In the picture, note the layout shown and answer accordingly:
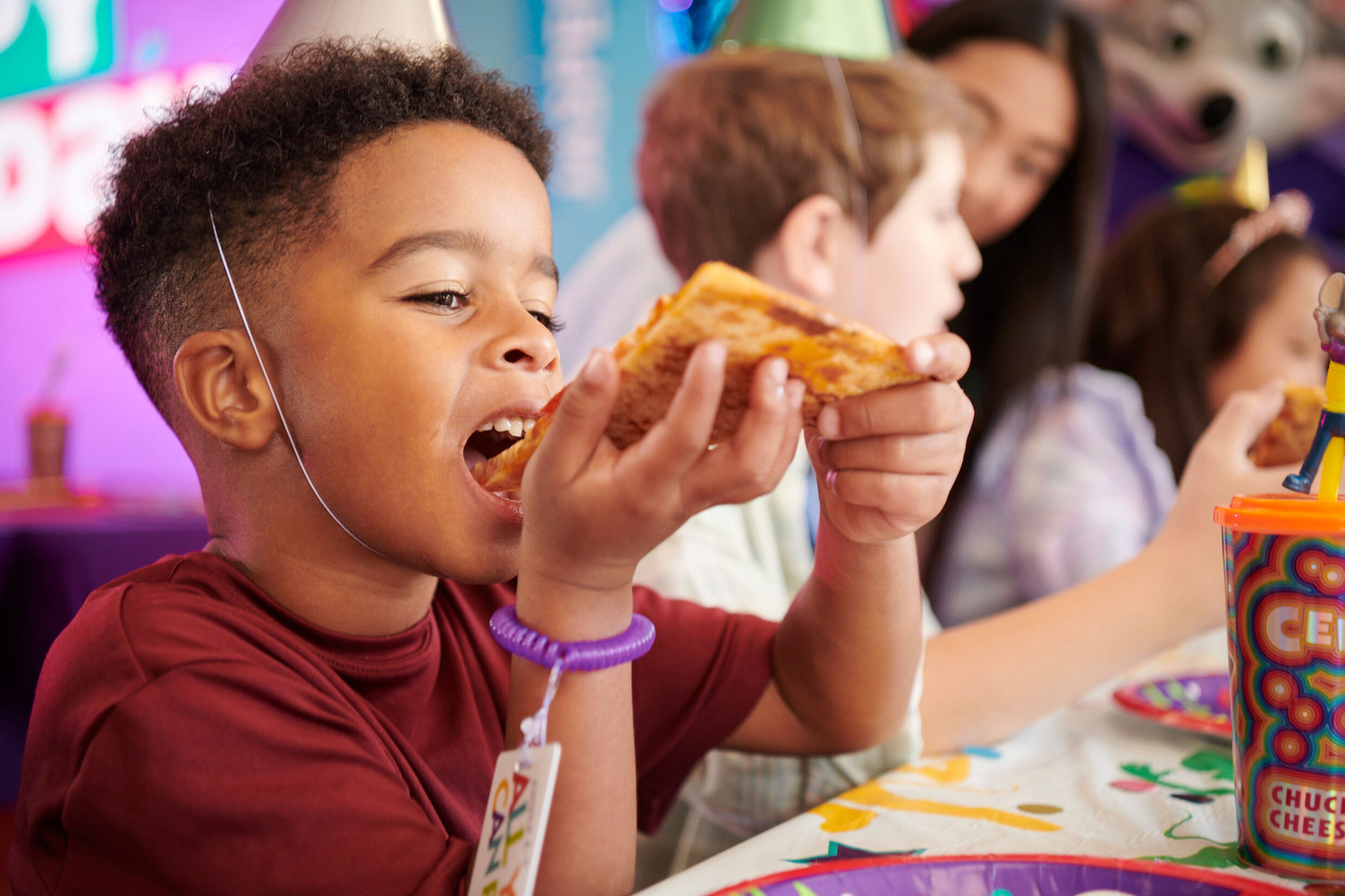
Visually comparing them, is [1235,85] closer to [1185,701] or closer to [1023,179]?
[1023,179]

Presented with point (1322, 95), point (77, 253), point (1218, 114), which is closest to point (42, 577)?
point (77, 253)

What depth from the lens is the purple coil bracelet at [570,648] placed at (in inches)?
22.3

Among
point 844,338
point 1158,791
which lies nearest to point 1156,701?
point 1158,791

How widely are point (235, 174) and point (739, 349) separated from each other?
42 centimetres

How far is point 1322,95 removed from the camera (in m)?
3.47

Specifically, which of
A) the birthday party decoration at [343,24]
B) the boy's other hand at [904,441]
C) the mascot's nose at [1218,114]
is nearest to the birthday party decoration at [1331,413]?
the boy's other hand at [904,441]

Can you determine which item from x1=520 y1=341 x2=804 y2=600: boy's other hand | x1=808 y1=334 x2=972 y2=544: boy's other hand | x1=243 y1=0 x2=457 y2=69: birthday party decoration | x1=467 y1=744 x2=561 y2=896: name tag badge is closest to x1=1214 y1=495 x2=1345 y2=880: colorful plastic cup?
x1=808 y1=334 x2=972 y2=544: boy's other hand

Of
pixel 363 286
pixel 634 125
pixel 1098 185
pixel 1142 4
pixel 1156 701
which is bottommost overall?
pixel 1156 701

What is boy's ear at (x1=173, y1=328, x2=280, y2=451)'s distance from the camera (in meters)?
0.69

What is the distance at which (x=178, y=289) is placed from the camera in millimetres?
723

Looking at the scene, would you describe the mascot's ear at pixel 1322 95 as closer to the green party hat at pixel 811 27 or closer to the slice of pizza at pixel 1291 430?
the green party hat at pixel 811 27

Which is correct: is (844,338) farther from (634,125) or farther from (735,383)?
(634,125)

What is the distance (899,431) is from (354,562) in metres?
0.39

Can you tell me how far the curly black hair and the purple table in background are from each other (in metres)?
0.95
